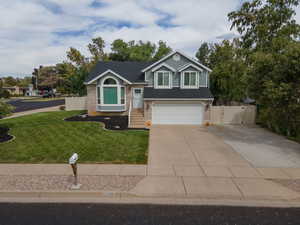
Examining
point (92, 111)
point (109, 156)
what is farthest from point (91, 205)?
point (92, 111)

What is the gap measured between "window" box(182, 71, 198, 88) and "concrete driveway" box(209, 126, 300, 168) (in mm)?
5476

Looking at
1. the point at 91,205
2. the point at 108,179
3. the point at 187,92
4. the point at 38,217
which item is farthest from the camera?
the point at 187,92

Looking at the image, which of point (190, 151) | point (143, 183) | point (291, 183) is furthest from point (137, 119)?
point (291, 183)

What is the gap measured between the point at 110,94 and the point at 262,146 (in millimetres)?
13535

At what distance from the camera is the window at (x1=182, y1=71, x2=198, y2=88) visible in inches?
658

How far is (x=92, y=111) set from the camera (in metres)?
17.9

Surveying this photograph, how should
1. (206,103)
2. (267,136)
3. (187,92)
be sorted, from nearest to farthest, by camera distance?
(267,136)
(206,103)
(187,92)

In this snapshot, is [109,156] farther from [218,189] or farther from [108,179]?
[218,189]

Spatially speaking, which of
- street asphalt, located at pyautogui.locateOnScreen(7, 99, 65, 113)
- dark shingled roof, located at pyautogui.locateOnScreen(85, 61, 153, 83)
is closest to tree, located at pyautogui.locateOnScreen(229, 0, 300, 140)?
dark shingled roof, located at pyautogui.locateOnScreen(85, 61, 153, 83)

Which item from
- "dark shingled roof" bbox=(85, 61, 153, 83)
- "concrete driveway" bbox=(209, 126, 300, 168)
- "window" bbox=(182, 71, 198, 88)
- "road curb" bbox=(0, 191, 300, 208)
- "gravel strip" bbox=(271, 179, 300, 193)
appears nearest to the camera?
"road curb" bbox=(0, 191, 300, 208)

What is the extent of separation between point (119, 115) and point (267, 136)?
12.9 m

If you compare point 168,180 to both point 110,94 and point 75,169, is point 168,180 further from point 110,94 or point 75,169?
point 110,94

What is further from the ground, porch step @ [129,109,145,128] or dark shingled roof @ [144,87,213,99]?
dark shingled roof @ [144,87,213,99]

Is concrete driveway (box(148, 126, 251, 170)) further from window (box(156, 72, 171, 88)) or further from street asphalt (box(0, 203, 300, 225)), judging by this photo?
window (box(156, 72, 171, 88))
